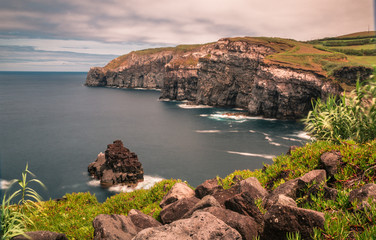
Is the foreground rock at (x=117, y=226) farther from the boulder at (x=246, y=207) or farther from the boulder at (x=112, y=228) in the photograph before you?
the boulder at (x=246, y=207)

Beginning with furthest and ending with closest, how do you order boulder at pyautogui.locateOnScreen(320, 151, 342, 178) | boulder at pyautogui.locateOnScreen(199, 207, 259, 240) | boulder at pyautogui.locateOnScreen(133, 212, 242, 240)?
boulder at pyautogui.locateOnScreen(320, 151, 342, 178) → boulder at pyautogui.locateOnScreen(199, 207, 259, 240) → boulder at pyautogui.locateOnScreen(133, 212, 242, 240)

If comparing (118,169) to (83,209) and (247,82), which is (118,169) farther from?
(247,82)

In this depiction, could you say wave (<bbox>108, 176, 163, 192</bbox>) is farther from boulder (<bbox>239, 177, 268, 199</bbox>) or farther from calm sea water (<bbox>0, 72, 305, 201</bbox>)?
boulder (<bbox>239, 177, 268, 199</bbox>)

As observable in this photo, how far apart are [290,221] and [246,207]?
169 cm

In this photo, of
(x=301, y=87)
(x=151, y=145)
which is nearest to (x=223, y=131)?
(x=151, y=145)

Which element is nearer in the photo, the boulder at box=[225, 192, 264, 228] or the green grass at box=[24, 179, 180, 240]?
the boulder at box=[225, 192, 264, 228]

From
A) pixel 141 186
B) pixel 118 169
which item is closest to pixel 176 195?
pixel 141 186

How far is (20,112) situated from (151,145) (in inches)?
3103

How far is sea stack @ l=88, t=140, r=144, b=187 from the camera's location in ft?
Answer: 163

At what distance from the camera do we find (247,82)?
140 meters

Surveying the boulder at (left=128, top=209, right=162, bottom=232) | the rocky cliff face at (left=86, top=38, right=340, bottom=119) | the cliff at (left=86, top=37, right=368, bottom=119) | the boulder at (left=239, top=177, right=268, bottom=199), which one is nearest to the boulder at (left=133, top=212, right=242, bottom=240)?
the boulder at (left=128, top=209, right=162, bottom=232)

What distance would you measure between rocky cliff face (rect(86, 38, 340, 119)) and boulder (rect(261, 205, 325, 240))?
102m

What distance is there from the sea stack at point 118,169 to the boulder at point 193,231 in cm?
4585

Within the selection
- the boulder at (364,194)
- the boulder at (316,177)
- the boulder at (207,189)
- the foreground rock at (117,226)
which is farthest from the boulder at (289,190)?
the foreground rock at (117,226)
